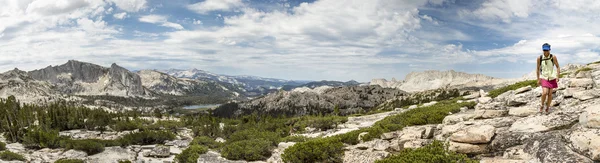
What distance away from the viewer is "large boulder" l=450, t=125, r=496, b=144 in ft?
47.0

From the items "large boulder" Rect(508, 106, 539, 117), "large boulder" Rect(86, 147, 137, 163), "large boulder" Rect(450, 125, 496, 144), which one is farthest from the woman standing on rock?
"large boulder" Rect(86, 147, 137, 163)

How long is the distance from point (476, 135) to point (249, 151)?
19.7 meters

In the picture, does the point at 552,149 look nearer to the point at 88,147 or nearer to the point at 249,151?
the point at 249,151

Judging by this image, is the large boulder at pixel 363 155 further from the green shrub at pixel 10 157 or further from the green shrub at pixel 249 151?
the green shrub at pixel 10 157

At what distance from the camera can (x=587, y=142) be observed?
1082cm

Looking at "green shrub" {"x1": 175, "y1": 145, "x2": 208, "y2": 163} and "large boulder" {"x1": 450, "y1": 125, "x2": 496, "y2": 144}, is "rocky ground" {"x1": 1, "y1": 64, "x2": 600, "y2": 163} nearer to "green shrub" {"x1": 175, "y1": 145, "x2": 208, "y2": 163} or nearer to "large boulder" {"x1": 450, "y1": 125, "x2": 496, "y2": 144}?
"large boulder" {"x1": 450, "y1": 125, "x2": 496, "y2": 144}

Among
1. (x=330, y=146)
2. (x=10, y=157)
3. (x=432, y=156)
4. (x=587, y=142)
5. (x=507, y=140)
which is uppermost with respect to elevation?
(x=587, y=142)

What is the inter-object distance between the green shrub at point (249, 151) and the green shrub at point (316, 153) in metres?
7.56

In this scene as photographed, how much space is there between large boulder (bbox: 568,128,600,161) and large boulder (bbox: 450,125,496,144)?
3.01m

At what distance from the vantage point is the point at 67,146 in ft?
177

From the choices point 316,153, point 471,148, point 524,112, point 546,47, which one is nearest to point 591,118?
point 471,148

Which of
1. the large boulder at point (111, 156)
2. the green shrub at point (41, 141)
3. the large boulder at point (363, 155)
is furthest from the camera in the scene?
the green shrub at point (41, 141)

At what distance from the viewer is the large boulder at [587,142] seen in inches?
406

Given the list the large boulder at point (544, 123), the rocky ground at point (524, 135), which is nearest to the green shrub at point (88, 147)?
the rocky ground at point (524, 135)
